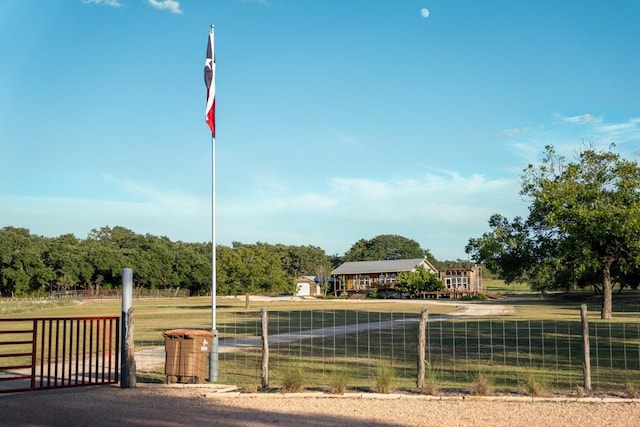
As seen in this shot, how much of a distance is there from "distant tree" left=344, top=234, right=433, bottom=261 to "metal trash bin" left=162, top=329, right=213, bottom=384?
133219 millimetres

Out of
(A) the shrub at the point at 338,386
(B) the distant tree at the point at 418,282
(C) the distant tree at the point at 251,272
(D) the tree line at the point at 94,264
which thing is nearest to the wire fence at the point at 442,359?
(A) the shrub at the point at 338,386

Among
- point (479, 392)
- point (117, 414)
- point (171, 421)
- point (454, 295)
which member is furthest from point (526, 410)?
point (454, 295)

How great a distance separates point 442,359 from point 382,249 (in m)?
130

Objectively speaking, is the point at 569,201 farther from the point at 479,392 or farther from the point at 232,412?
the point at 232,412

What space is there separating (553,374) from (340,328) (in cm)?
1468

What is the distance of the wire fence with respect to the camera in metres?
12.5

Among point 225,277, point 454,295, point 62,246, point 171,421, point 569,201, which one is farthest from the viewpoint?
point 62,246

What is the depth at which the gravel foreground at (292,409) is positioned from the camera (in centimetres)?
910

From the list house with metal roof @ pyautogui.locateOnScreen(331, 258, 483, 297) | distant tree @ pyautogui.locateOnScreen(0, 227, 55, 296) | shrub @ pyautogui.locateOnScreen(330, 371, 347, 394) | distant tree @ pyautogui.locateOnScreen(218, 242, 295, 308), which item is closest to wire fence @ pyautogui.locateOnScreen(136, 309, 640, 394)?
shrub @ pyautogui.locateOnScreen(330, 371, 347, 394)

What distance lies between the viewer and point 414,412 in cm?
965

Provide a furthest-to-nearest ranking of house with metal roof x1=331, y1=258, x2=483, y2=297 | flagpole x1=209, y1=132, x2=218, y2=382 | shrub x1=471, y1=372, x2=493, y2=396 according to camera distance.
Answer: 1. house with metal roof x1=331, y1=258, x2=483, y2=297
2. flagpole x1=209, y1=132, x2=218, y2=382
3. shrub x1=471, y1=372, x2=493, y2=396

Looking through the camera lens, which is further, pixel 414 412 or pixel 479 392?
A: pixel 479 392

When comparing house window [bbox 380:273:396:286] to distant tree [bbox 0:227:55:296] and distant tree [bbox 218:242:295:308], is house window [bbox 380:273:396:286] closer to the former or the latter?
distant tree [bbox 218:242:295:308]

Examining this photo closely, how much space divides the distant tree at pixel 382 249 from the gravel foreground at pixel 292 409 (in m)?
134
